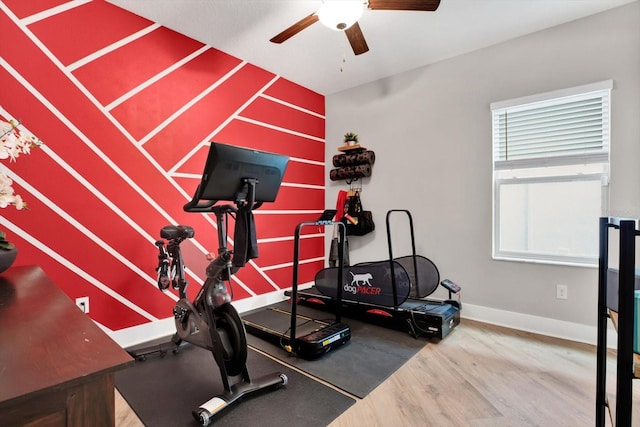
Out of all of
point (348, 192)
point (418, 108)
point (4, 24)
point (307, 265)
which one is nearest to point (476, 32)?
point (418, 108)

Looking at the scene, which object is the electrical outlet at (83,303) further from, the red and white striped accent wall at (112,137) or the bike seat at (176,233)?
the bike seat at (176,233)

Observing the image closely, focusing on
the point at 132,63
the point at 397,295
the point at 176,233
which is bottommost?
the point at 397,295

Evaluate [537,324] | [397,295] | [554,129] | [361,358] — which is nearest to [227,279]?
[361,358]

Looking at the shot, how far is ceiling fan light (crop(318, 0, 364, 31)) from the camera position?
1954mm

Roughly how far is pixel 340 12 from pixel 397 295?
2293 millimetres

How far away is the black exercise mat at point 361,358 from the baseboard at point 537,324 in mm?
873

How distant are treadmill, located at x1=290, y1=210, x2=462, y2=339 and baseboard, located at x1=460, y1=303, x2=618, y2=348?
0.33 m

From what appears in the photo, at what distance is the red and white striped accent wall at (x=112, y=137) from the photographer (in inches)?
85.4

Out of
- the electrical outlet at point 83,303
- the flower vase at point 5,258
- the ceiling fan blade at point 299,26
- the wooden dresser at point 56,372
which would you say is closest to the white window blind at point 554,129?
the ceiling fan blade at point 299,26

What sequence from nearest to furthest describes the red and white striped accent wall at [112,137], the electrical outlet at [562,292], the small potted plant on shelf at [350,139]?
the red and white striped accent wall at [112,137] → the electrical outlet at [562,292] → the small potted plant on shelf at [350,139]

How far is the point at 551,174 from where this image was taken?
2871 mm

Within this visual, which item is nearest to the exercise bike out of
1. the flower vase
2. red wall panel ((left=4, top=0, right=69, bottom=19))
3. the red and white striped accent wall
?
the flower vase

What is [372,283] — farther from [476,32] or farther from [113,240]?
[476,32]

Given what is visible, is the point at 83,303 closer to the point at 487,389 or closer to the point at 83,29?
the point at 83,29
